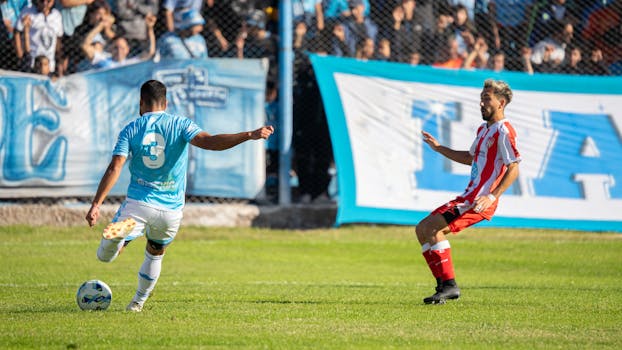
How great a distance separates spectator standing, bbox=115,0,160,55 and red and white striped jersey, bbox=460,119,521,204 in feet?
29.0

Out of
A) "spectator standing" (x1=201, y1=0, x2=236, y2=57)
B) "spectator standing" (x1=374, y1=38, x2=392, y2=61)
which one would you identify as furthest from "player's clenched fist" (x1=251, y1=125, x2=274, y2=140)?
"spectator standing" (x1=374, y1=38, x2=392, y2=61)

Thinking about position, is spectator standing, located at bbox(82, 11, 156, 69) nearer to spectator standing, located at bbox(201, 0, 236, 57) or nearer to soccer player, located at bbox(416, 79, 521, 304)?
spectator standing, located at bbox(201, 0, 236, 57)

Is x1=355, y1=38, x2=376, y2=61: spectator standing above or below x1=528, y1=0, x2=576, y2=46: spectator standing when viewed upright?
below

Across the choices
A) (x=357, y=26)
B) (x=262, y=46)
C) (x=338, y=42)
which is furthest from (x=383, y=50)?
(x=262, y=46)

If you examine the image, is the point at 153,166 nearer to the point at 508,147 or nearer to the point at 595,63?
the point at 508,147

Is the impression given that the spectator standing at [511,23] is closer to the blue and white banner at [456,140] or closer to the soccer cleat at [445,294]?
the blue and white banner at [456,140]

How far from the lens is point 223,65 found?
56.1ft

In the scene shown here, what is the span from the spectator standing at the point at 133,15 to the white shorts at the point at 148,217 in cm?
915

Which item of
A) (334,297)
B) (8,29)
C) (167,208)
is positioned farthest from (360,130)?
(167,208)

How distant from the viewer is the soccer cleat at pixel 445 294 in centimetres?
941

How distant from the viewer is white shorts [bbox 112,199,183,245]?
820 cm

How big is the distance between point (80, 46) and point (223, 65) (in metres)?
2.36

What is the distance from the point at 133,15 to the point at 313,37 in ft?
10.4

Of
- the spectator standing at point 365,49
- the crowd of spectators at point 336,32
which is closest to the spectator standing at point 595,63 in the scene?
the crowd of spectators at point 336,32
